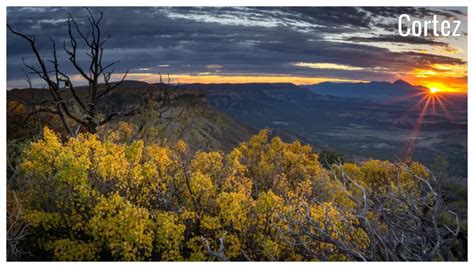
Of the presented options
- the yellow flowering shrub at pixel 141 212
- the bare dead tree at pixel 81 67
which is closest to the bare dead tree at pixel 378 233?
the yellow flowering shrub at pixel 141 212

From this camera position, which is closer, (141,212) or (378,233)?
(378,233)

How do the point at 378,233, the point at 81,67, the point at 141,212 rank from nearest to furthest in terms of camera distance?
the point at 378,233
the point at 141,212
the point at 81,67

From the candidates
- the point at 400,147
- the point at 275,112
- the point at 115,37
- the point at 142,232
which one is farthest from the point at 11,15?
the point at 275,112

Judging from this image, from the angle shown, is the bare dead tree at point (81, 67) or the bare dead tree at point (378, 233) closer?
the bare dead tree at point (378, 233)

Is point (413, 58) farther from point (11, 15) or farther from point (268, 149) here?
point (11, 15)

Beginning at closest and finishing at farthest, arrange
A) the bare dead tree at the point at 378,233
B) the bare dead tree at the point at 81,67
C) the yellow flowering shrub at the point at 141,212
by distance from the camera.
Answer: the bare dead tree at the point at 378,233 → the yellow flowering shrub at the point at 141,212 → the bare dead tree at the point at 81,67

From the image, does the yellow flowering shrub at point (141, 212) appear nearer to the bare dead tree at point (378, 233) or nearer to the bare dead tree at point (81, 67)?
the bare dead tree at point (378, 233)

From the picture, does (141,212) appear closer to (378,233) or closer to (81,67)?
(378,233)

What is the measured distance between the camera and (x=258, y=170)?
44.8 feet

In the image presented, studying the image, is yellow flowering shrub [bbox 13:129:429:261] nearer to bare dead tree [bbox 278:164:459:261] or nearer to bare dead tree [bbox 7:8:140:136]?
bare dead tree [bbox 278:164:459:261]

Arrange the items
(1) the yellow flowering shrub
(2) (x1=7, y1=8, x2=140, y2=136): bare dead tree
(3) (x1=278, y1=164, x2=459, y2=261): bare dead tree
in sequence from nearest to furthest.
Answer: (3) (x1=278, y1=164, x2=459, y2=261): bare dead tree → (1) the yellow flowering shrub → (2) (x1=7, y1=8, x2=140, y2=136): bare dead tree

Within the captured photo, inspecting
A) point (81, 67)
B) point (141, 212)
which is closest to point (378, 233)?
point (141, 212)

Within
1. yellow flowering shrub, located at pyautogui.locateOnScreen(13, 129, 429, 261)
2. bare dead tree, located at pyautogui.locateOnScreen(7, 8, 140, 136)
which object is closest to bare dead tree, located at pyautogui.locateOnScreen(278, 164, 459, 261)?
yellow flowering shrub, located at pyautogui.locateOnScreen(13, 129, 429, 261)

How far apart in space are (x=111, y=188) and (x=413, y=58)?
997cm
